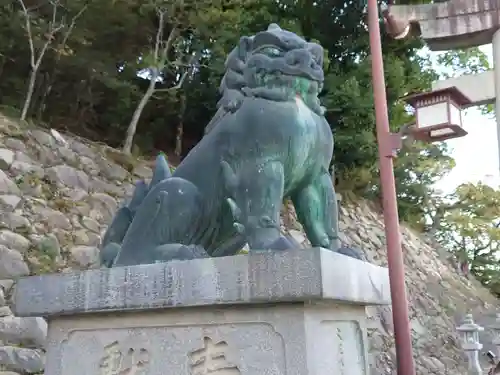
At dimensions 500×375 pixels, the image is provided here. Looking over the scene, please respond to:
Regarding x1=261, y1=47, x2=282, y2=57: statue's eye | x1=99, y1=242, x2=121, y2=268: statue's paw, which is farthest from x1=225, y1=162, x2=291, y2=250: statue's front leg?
x1=99, y1=242, x2=121, y2=268: statue's paw

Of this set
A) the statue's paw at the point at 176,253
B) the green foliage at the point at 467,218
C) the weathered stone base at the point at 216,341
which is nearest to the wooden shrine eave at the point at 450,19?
the weathered stone base at the point at 216,341

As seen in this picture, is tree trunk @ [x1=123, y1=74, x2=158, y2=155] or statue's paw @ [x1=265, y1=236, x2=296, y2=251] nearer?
statue's paw @ [x1=265, y1=236, x2=296, y2=251]

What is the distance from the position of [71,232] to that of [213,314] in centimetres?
504

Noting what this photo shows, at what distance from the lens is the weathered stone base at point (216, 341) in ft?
6.38

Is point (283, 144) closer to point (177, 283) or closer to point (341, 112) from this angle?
point (177, 283)

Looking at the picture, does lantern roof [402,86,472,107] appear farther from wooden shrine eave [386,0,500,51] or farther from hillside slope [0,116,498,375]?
hillside slope [0,116,498,375]

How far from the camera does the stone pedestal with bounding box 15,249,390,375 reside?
190 centimetres

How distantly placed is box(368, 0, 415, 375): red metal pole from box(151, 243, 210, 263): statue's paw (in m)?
2.15

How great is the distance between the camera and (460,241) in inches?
640

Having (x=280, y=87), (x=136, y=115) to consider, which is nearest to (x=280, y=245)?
(x=280, y=87)

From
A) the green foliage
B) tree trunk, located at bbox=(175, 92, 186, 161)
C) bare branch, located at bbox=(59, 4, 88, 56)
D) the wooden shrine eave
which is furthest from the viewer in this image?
the green foliage

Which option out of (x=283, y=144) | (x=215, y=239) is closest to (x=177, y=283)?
(x=215, y=239)

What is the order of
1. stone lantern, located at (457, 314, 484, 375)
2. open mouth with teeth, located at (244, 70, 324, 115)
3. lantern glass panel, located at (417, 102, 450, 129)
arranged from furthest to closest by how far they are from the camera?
stone lantern, located at (457, 314, 484, 375), lantern glass panel, located at (417, 102, 450, 129), open mouth with teeth, located at (244, 70, 324, 115)

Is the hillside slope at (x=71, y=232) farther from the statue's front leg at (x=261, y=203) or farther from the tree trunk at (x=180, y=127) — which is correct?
the statue's front leg at (x=261, y=203)
